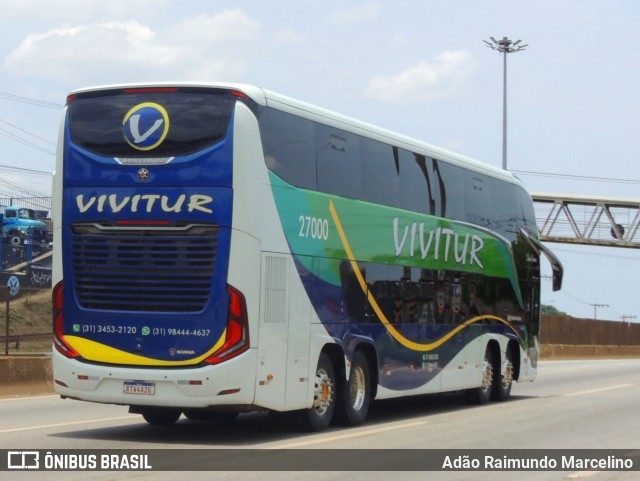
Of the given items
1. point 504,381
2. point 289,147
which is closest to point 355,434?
point 289,147

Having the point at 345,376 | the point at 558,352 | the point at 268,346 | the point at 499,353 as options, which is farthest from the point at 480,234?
the point at 558,352

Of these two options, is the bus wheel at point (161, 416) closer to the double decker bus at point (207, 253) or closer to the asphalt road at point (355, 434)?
the double decker bus at point (207, 253)

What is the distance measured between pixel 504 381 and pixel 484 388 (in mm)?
984

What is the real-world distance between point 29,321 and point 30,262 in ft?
13.1

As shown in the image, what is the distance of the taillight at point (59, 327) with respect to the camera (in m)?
14.1

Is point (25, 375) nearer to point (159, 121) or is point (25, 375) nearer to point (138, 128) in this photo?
point (138, 128)

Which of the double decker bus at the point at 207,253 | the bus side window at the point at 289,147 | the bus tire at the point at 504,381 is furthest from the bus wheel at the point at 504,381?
the bus side window at the point at 289,147

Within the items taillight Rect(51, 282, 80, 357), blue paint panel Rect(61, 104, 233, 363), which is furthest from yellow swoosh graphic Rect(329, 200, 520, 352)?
taillight Rect(51, 282, 80, 357)

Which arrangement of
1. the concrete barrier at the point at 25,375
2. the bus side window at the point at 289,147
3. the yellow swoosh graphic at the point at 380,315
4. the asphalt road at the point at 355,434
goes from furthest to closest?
the concrete barrier at the point at 25,375, the yellow swoosh graphic at the point at 380,315, the bus side window at the point at 289,147, the asphalt road at the point at 355,434

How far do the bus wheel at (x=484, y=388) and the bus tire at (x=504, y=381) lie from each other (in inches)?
10.8

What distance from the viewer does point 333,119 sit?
623 inches

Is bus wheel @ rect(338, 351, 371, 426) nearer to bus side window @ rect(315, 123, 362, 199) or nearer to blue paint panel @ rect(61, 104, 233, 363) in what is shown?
bus side window @ rect(315, 123, 362, 199)

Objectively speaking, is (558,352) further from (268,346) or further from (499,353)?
(268,346)

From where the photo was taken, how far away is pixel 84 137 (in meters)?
14.1
